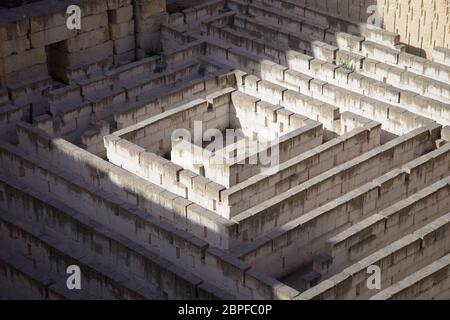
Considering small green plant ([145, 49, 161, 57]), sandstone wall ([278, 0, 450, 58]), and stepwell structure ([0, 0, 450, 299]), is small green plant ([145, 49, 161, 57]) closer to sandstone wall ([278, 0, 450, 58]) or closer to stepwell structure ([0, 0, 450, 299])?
stepwell structure ([0, 0, 450, 299])

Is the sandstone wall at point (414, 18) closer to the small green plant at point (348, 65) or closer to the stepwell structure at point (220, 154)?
the stepwell structure at point (220, 154)

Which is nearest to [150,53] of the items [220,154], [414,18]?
[220,154]

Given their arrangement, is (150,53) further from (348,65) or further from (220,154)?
(348,65)

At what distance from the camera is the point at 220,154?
30.9m

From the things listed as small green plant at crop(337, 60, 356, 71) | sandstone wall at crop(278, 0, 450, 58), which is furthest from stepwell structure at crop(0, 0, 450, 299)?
sandstone wall at crop(278, 0, 450, 58)

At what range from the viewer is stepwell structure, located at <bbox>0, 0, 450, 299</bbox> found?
25438 millimetres

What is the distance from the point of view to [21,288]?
25969 mm

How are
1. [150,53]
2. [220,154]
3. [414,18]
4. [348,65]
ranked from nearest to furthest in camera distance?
1. [220,154]
2. [348,65]
3. [414,18]
4. [150,53]

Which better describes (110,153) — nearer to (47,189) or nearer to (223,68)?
(47,189)

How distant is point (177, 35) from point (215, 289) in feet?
39.5

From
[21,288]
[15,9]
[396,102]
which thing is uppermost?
[15,9]

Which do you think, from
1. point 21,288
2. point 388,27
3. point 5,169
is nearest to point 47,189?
point 5,169
